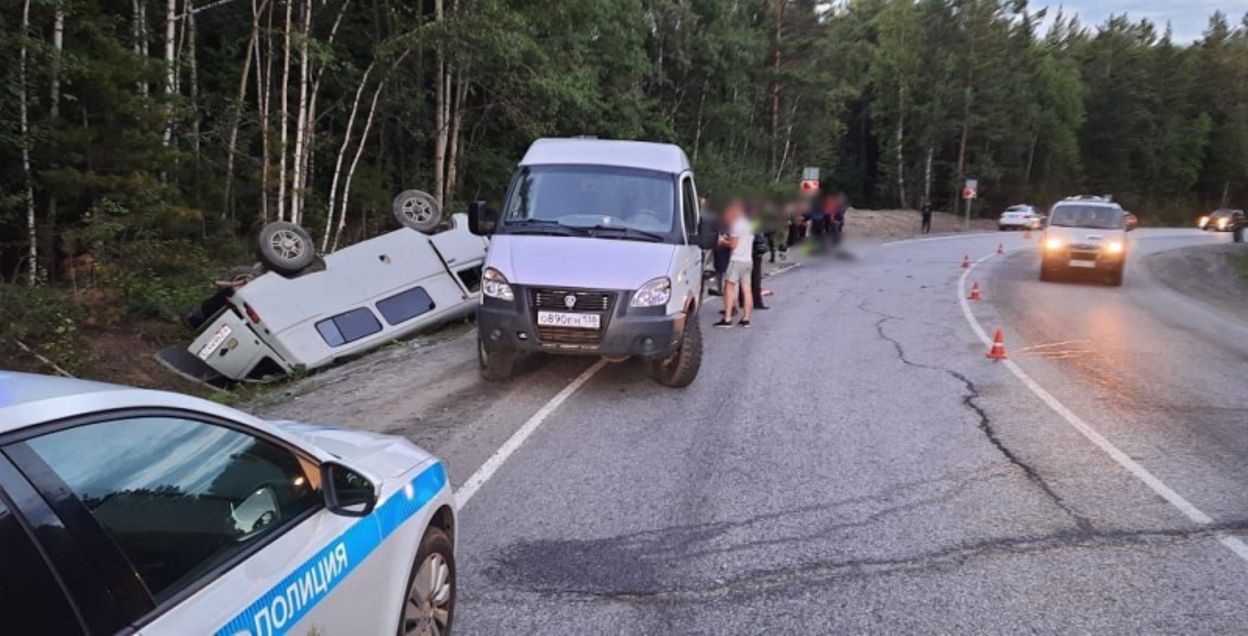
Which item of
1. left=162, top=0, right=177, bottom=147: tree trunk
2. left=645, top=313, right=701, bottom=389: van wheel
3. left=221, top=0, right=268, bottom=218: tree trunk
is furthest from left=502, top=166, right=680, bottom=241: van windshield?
left=221, top=0, right=268, bottom=218: tree trunk

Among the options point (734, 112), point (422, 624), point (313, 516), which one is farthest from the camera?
point (734, 112)

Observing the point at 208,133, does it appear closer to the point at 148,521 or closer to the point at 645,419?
the point at 645,419

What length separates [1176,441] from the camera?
21.0 feet

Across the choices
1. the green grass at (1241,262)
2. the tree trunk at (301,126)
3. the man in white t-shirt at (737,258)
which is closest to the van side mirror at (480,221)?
the man in white t-shirt at (737,258)

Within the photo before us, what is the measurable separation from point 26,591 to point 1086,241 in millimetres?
20458

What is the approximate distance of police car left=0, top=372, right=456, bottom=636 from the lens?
171 centimetres

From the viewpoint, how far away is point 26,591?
1.65 meters

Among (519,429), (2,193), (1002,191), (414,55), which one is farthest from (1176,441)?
(1002,191)

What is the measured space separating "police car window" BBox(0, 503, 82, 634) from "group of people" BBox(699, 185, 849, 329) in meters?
7.27

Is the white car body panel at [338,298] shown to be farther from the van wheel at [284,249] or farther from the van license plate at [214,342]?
the van wheel at [284,249]

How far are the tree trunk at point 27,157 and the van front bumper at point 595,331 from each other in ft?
25.5

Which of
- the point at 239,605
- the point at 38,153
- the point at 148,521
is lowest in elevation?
the point at 239,605

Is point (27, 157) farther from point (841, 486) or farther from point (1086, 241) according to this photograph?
point (1086, 241)

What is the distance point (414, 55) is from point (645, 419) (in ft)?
50.6
